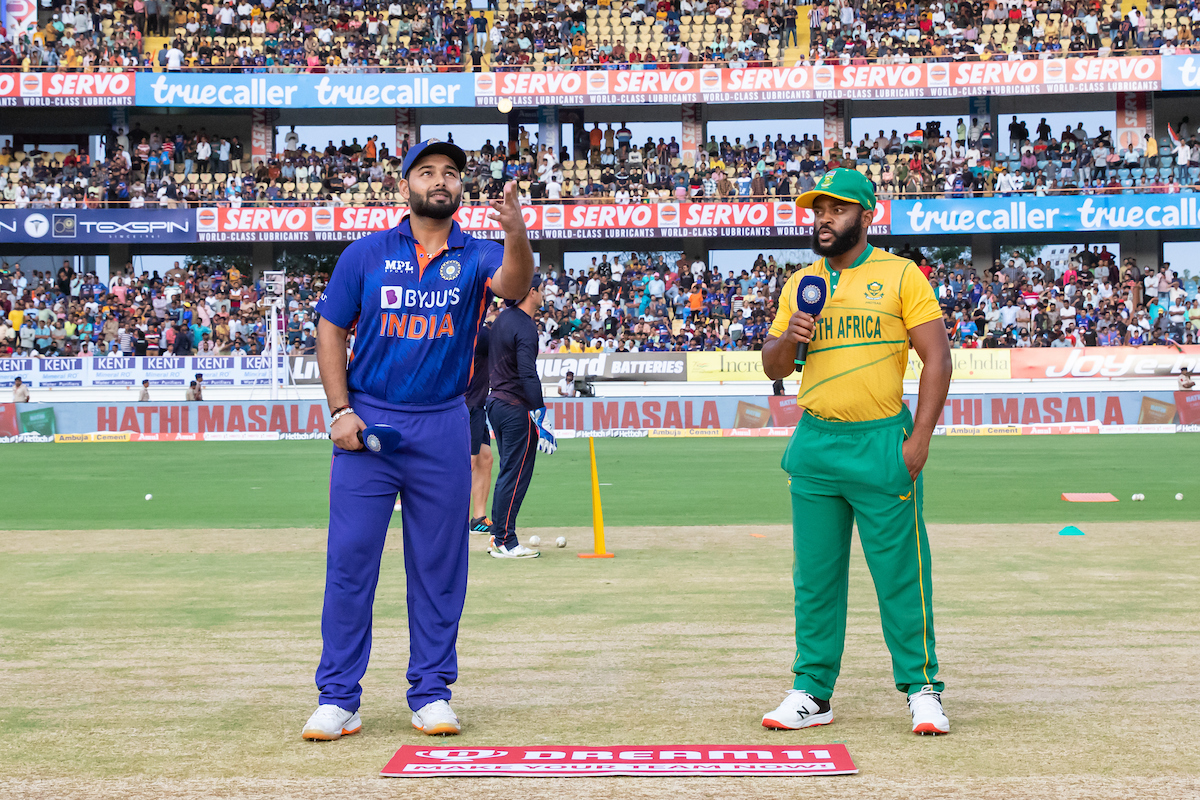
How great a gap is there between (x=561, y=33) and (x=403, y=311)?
39.6 m

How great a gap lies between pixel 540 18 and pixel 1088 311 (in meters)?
21.2

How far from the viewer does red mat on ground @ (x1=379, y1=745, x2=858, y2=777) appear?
13.0 feet

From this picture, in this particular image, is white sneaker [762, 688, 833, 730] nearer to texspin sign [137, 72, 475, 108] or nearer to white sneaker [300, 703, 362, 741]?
white sneaker [300, 703, 362, 741]

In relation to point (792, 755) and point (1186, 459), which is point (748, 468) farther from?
point (792, 755)

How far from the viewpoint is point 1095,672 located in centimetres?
539

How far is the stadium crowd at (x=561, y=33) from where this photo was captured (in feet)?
132

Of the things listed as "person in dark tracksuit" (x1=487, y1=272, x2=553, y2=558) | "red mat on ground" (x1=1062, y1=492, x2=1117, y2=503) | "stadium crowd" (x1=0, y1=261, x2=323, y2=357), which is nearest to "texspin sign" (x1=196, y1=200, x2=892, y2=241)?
"stadium crowd" (x1=0, y1=261, x2=323, y2=357)

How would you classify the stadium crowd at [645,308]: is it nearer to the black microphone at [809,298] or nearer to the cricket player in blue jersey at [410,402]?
the cricket player in blue jersey at [410,402]

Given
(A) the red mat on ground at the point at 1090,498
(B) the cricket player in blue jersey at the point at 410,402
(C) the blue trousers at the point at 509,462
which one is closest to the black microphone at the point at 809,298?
(B) the cricket player in blue jersey at the point at 410,402

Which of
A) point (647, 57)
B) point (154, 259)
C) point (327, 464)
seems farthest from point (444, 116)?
point (327, 464)

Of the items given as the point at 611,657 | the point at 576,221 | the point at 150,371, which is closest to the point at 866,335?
the point at 611,657

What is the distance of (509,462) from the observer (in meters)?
9.39

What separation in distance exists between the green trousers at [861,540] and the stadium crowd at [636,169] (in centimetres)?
3509

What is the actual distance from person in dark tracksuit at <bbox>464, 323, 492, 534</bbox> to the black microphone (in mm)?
4464
